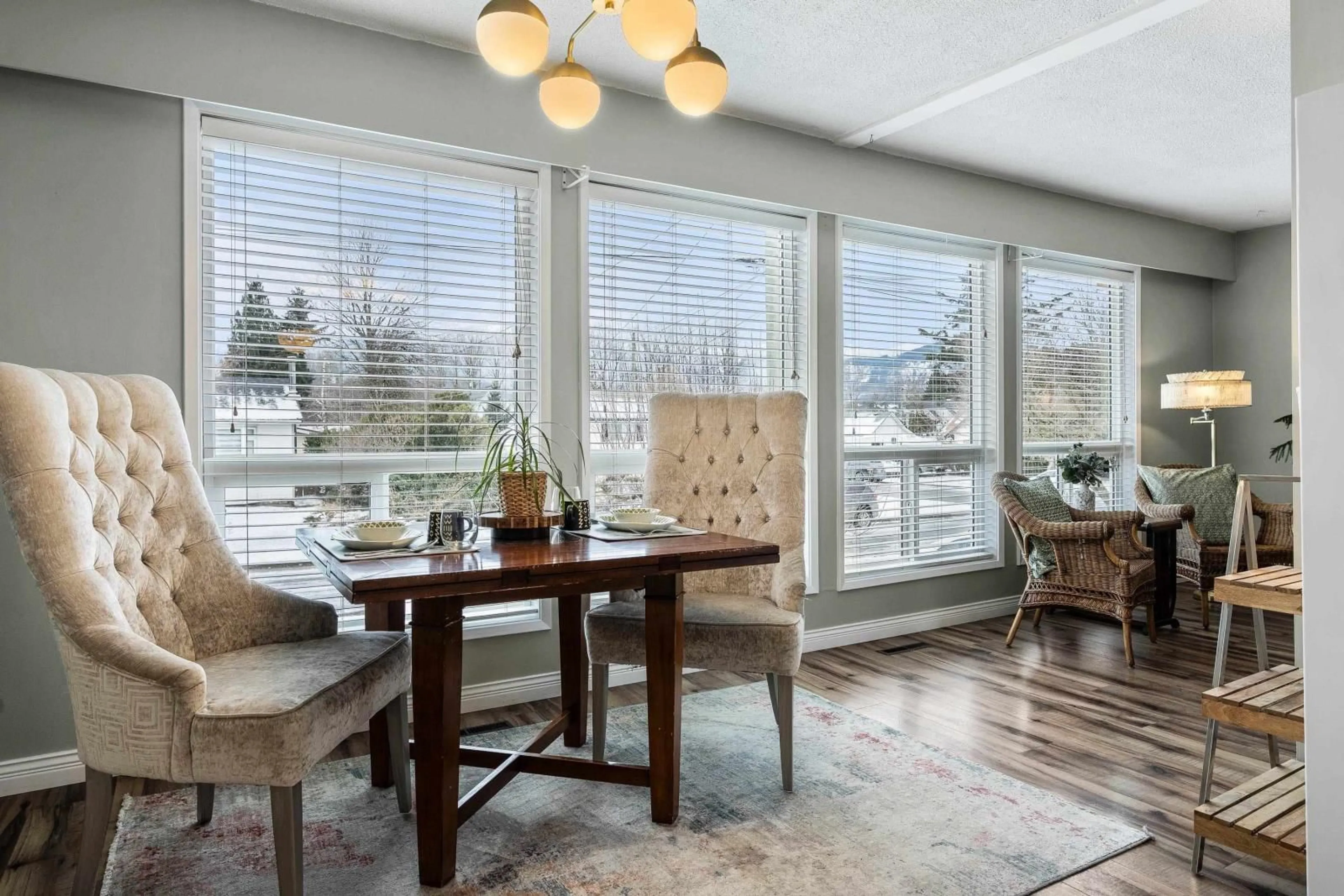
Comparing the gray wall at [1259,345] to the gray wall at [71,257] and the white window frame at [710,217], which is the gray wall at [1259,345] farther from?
the gray wall at [71,257]

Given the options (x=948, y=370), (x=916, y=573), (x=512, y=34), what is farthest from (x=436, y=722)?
(x=948, y=370)

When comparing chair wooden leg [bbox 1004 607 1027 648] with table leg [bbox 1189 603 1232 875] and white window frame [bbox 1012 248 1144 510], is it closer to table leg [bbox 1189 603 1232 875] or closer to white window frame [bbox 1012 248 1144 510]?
white window frame [bbox 1012 248 1144 510]

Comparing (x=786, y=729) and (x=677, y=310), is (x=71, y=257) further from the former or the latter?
(x=786, y=729)

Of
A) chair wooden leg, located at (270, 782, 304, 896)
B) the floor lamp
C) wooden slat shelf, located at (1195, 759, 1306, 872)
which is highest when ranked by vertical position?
the floor lamp

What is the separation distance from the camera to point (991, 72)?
3262mm

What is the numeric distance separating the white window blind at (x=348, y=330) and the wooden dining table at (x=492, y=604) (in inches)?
21.2

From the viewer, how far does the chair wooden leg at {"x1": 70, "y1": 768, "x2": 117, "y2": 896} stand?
5.42ft

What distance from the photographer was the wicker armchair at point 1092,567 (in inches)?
155

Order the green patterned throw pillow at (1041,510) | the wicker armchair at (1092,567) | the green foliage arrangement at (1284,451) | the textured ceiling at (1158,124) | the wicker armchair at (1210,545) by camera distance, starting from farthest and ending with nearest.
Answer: the green foliage arrangement at (1284,451), the wicker armchair at (1210,545), the green patterned throw pillow at (1041,510), the wicker armchair at (1092,567), the textured ceiling at (1158,124)

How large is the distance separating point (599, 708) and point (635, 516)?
0.63m

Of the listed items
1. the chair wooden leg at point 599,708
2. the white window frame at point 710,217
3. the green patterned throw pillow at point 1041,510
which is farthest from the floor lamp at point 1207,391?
the chair wooden leg at point 599,708

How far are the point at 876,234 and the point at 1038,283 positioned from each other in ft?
4.67

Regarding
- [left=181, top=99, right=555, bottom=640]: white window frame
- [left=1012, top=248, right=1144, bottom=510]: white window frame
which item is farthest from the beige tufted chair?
[left=1012, top=248, right=1144, bottom=510]: white window frame

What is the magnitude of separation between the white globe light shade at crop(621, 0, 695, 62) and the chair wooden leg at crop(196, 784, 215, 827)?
6.95ft
